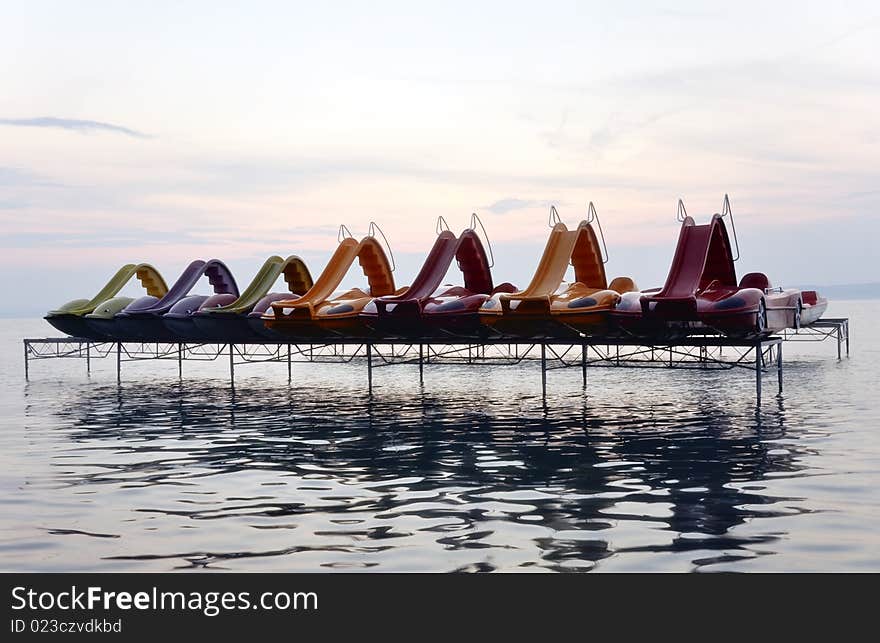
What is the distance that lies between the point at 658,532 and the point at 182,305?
98.5ft

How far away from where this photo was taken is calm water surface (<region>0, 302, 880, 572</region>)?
36.8 feet

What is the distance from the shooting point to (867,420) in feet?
76.8

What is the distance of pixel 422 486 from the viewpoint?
1578cm

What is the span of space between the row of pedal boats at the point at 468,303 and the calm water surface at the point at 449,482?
2393mm

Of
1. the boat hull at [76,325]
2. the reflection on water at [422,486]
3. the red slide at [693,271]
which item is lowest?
the reflection on water at [422,486]

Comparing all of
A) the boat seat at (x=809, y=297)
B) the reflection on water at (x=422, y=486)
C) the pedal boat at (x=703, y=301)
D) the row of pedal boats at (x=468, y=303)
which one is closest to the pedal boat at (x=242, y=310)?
the row of pedal boats at (x=468, y=303)

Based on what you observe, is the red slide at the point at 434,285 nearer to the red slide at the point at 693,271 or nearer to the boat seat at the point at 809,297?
the red slide at the point at 693,271

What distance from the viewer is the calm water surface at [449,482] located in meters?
11.2

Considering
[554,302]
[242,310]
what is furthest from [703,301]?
[242,310]

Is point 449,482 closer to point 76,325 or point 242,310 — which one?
point 242,310

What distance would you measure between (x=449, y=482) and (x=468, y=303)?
1501cm

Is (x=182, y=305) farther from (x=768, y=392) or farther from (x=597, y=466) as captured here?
A: (x=597, y=466)

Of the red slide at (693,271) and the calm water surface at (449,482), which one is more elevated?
the red slide at (693,271)
